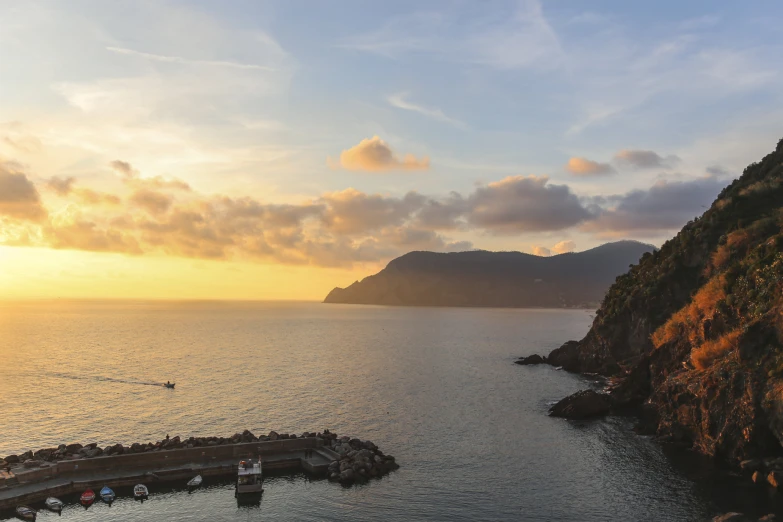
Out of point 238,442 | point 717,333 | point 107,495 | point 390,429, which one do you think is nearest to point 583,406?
point 717,333

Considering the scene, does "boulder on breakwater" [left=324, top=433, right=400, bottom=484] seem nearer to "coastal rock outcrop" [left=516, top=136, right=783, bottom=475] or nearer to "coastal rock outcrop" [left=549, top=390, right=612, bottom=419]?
"coastal rock outcrop" [left=549, top=390, right=612, bottom=419]

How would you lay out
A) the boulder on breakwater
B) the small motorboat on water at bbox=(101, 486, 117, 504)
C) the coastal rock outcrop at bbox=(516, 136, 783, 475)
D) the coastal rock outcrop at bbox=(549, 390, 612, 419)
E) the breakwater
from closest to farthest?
the small motorboat on water at bbox=(101, 486, 117, 504) → the breakwater → the coastal rock outcrop at bbox=(516, 136, 783, 475) → the boulder on breakwater → the coastal rock outcrop at bbox=(549, 390, 612, 419)

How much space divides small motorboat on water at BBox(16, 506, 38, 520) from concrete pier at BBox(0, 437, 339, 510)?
2124 millimetres

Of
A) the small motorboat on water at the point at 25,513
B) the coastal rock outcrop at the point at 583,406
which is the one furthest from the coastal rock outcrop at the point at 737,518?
the small motorboat on water at the point at 25,513

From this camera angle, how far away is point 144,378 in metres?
118

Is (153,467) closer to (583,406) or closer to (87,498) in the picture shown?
(87,498)

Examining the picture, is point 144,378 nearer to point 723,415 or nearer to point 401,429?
point 401,429

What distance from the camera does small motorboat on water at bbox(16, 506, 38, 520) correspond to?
148 feet

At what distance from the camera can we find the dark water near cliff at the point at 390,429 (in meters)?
48.9

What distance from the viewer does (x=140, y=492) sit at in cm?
5091

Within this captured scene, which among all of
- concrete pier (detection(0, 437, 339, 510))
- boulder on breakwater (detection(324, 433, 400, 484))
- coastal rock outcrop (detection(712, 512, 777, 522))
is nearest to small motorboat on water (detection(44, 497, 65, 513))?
concrete pier (detection(0, 437, 339, 510))

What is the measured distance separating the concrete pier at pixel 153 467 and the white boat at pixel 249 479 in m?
4.54

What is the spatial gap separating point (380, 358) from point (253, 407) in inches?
2906

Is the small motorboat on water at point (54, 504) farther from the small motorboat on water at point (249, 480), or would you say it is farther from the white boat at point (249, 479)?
the white boat at point (249, 479)
